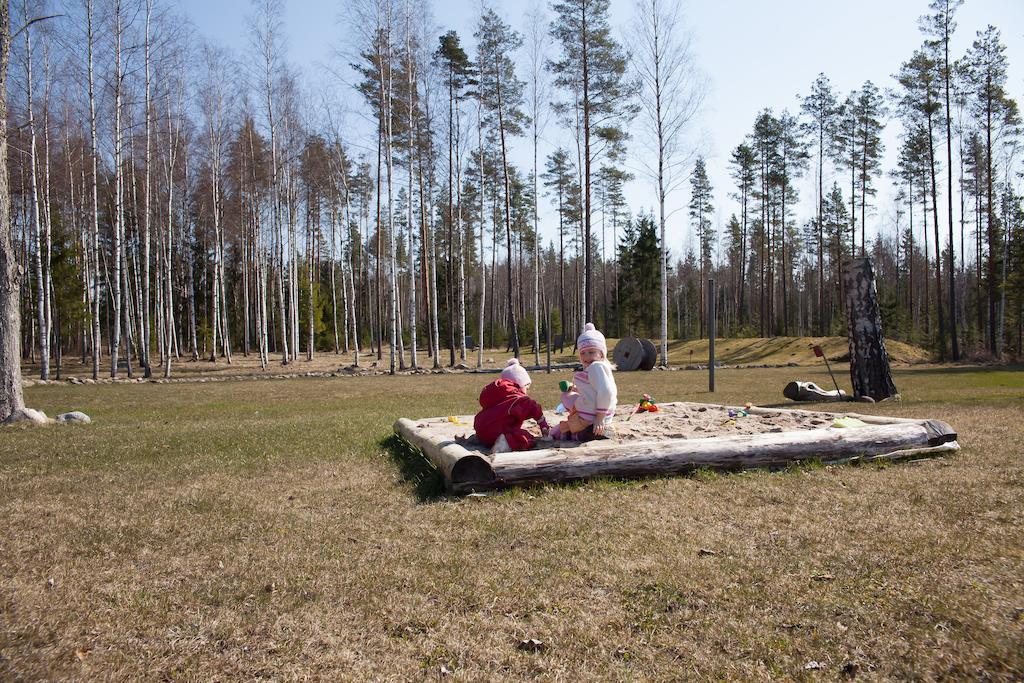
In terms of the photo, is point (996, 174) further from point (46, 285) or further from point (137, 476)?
point (46, 285)

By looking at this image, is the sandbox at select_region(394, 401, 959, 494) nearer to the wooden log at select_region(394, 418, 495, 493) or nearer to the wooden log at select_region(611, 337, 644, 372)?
the wooden log at select_region(394, 418, 495, 493)

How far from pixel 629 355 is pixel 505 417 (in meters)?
20.4

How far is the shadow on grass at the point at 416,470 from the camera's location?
5414 millimetres

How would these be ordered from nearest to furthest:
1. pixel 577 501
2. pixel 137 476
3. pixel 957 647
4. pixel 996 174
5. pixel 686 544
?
pixel 957 647, pixel 686 544, pixel 577 501, pixel 137 476, pixel 996 174

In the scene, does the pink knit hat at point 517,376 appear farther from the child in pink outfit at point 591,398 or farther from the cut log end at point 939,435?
the cut log end at point 939,435

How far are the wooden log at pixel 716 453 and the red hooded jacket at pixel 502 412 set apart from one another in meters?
0.70

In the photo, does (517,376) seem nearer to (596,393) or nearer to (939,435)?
(596,393)

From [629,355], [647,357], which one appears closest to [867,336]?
[647,357]

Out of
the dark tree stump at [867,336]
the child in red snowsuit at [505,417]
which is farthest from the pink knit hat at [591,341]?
the dark tree stump at [867,336]

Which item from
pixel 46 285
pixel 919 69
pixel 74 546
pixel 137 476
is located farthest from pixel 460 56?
pixel 74 546

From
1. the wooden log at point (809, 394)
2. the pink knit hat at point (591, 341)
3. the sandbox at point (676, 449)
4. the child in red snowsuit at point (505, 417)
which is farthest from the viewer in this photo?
the wooden log at point (809, 394)

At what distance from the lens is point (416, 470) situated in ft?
20.7

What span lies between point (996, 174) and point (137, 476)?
134 feet

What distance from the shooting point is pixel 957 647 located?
99.0 inches
